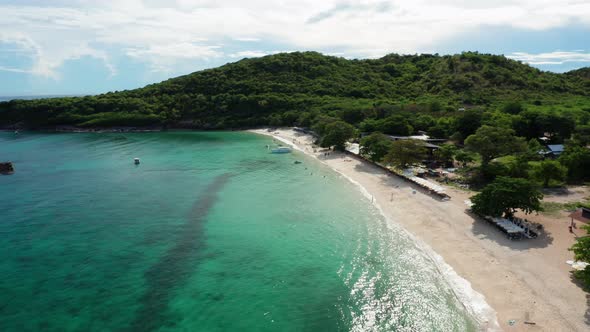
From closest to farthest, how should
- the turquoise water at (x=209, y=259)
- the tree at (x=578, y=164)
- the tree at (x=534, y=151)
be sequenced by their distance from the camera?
the turquoise water at (x=209, y=259) → the tree at (x=578, y=164) → the tree at (x=534, y=151)

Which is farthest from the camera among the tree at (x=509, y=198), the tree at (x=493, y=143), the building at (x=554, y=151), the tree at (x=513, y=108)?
the tree at (x=513, y=108)

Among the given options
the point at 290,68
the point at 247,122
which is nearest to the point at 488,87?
the point at 290,68

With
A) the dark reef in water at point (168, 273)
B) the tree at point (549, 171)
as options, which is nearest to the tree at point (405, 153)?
the tree at point (549, 171)

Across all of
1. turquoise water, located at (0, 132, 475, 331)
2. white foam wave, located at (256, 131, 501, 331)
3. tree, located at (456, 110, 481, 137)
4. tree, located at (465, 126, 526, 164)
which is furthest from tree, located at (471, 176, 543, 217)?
tree, located at (456, 110, 481, 137)

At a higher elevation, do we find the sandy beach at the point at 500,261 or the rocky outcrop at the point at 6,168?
the rocky outcrop at the point at 6,168

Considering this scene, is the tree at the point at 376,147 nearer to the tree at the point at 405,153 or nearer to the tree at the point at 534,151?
the tree at the point at 405,153

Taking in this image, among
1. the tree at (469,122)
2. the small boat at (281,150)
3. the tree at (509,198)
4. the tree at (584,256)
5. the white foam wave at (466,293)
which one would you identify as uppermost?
the tree at (469,122)

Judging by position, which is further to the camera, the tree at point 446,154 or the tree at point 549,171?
the tree at point 446,154

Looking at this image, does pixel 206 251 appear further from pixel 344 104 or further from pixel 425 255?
pixel 344 104

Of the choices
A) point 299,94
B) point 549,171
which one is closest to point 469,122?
point 549,171
